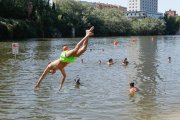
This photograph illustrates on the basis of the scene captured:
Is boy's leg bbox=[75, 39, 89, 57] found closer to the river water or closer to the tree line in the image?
the river water

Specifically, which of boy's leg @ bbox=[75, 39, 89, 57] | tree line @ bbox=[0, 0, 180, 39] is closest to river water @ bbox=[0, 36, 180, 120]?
boy's leg @ bbox=[75, 39, 89, 57]

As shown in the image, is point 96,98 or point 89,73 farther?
point 89,73

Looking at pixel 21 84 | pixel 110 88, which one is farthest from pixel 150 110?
pixel 21 84

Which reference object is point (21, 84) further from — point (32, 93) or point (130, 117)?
point (130, 117)

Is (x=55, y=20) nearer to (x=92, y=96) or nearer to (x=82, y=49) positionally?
(x=92, y=96)

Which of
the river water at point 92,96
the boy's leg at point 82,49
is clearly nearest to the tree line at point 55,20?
the river water at point 92,96

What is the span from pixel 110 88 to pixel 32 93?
6.12 meters

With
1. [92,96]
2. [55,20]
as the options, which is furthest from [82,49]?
[55,20]

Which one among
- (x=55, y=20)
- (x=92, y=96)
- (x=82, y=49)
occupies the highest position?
(x=55, y=20)

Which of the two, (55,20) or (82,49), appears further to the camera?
(55,20)

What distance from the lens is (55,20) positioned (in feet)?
468

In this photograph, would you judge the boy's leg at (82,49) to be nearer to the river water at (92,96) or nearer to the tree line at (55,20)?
the river water at (92,96)

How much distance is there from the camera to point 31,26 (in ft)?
407

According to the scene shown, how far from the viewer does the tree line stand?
382 feet
